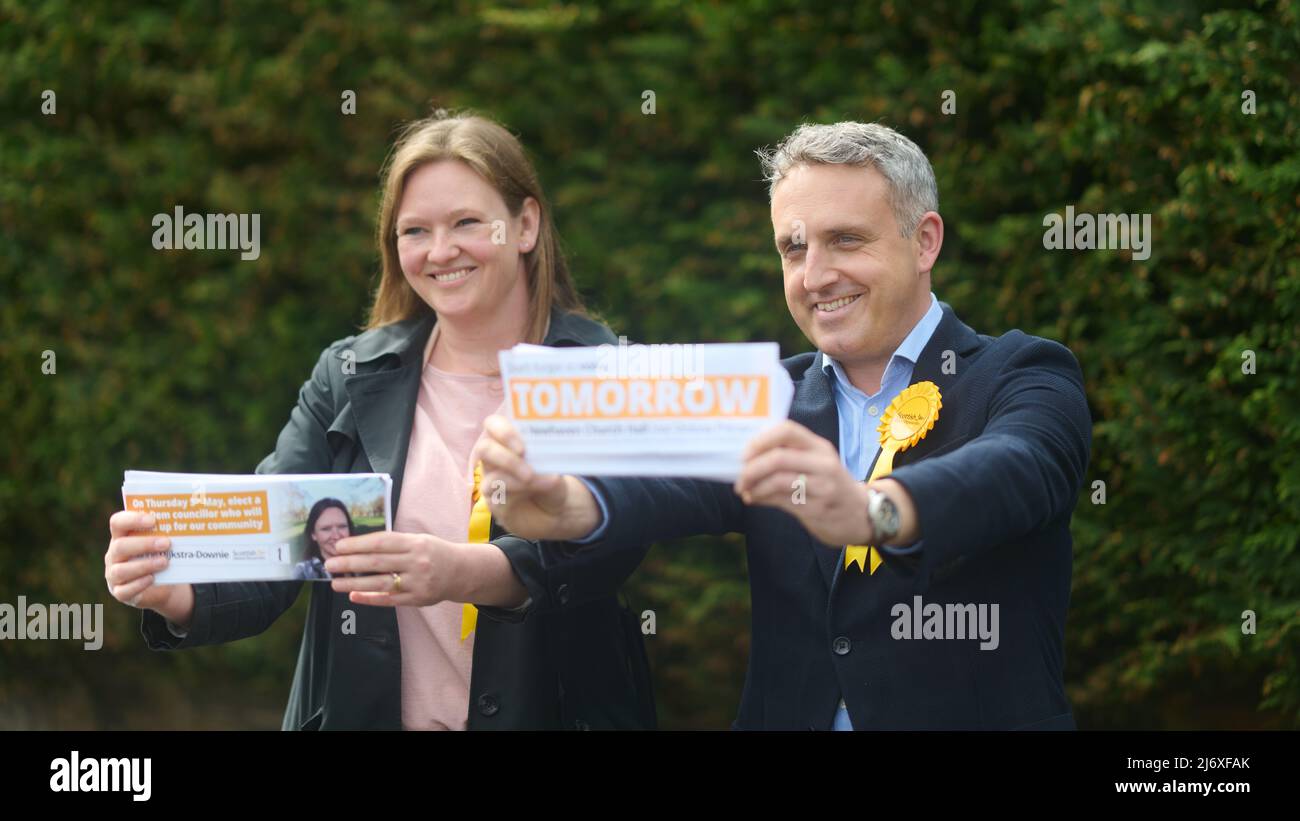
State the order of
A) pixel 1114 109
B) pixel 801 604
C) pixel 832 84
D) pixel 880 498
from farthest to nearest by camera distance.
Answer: pixel 832 84 < pixel 1114 109 < pixel 801 604 < pixel 880 498

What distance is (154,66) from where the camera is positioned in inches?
260

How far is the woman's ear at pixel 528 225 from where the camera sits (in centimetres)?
335

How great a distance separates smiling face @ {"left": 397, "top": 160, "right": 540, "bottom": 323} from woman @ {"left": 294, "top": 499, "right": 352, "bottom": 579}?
683mm

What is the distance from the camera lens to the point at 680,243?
18.9 feet

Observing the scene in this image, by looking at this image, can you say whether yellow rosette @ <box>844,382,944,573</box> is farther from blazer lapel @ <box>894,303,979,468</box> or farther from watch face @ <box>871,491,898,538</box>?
watch face @ <box>871,491,898,538</box>

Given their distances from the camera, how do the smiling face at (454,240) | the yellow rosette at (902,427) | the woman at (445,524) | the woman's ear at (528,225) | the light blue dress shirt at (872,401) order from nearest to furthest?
the yellow rosette at (902,427) → the light blue dress shirt at (872,401) → the woman at (445,524) → the smiling face at (454,240) → the woman's ear at (528,225)

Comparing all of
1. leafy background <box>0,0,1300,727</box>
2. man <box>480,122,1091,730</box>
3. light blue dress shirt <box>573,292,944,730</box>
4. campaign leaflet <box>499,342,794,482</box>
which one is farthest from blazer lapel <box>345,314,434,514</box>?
leafy background <box>0,0,1300,727</box>

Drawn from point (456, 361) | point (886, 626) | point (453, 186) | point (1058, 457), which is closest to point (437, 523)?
point (456, 361)

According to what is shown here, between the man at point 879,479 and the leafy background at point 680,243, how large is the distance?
1.99 metres

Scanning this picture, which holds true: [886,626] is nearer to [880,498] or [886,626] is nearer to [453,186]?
[880,498]

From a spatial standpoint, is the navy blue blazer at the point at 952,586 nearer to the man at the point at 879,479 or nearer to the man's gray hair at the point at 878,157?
the man at the point at 879,479

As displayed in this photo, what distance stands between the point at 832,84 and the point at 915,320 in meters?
2.73

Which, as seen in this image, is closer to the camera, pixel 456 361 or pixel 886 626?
pixel 886 626

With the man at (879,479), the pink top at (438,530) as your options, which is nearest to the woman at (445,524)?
the pink top at (438,530)
